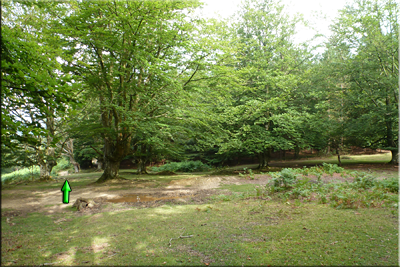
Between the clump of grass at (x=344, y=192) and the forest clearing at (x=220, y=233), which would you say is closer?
the forest clearing at (x=220, y=233)

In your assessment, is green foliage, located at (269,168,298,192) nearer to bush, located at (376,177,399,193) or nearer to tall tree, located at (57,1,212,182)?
bush, located at (376,177,399,193)

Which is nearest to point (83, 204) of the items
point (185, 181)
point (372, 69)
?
point (185, 181)

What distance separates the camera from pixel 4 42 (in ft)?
10.8

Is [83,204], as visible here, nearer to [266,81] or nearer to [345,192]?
[345,192]

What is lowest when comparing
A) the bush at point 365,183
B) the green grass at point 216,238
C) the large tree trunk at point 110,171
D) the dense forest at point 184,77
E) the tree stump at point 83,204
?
the green grass at point 216,238

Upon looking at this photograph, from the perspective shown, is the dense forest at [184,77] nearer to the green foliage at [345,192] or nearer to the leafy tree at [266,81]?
the leafy tree at [266,81]

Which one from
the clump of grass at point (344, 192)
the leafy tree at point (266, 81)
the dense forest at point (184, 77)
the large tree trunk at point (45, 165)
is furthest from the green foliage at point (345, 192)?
the large tree trunk at point (45, 165)

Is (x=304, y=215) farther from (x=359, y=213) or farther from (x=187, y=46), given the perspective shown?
(x=187, y=46)

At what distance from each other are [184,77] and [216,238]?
9.26 meters

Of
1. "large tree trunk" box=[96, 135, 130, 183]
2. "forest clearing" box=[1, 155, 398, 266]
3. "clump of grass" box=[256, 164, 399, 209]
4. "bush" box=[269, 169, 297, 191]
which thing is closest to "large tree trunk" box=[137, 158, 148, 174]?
"large tree trunk" box=[96, 135, 130, 183]

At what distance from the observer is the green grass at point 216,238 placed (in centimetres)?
316

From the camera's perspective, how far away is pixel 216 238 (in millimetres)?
3955

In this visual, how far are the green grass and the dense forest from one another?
184cm

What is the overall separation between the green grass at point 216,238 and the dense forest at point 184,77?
6.05 feet
